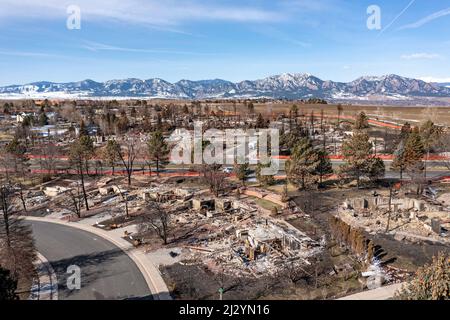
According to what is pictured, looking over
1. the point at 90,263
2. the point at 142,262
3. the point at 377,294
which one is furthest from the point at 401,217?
the point at 90,263

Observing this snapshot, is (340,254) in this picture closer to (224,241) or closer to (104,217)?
(224,241)

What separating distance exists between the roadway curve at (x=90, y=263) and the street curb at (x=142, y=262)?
35 centimetres

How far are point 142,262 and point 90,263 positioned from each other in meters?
4.28

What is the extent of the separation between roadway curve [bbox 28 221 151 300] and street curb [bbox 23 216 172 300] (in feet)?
1.16

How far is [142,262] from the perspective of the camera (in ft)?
84.5

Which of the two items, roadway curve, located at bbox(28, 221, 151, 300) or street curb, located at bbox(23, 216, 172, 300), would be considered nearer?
street curb, located at bbox(23, 216, 172, 300)

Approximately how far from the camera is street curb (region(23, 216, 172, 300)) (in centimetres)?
2130

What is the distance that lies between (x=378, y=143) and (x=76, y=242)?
5553 cm

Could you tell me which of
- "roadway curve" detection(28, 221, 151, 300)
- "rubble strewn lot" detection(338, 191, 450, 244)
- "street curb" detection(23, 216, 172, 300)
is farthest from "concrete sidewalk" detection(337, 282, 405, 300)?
"roadway curve" detection(28, 221, 151, 300)

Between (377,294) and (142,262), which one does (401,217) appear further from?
(142,262)

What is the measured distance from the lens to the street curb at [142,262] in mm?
21300

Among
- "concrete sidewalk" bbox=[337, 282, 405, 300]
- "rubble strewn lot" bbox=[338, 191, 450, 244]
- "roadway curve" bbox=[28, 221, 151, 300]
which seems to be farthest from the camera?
"rubble strewn lot" bbox=[338, 191, 450, 244]

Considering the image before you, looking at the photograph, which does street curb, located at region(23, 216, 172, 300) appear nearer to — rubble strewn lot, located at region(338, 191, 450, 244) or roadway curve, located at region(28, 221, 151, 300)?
roadway curve, located at region(28, 221, 151, 300)
